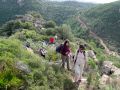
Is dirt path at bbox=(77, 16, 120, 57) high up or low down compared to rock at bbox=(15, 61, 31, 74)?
down

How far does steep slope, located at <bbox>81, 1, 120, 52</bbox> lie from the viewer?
87.1 m

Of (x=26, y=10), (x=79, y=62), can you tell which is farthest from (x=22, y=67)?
(x=26, y=10)

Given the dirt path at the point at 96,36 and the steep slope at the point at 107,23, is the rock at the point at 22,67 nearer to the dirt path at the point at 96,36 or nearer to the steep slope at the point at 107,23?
the dirt path at the point at 96,36

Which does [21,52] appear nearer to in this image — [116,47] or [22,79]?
[22,79]

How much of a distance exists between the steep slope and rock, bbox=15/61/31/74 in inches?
2700

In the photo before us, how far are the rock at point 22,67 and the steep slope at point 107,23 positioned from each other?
6858 centimetres

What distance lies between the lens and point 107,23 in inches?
3907

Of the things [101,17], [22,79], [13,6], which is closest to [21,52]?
[22,79]

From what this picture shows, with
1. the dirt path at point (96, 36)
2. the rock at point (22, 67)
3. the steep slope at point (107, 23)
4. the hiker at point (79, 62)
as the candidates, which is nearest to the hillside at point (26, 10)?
the dirt path at point (96, 36)

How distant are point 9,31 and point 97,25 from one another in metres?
50.6

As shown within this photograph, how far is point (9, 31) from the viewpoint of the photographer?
52.3m

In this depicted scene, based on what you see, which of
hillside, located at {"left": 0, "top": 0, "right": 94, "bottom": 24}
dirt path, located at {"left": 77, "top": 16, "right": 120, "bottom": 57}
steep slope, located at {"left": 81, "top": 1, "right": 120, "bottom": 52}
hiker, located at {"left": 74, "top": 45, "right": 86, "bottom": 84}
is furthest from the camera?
hillside, located at {"left": 0, "top": 0, "right": 94, "bottom": 24}

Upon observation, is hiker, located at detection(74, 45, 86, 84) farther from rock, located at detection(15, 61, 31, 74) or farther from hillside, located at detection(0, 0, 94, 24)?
hillside, located at detection(0, 0, 94, 24)

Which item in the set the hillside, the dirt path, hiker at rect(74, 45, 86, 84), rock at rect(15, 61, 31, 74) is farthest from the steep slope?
rock at rect(15, 61, 31, 74)
